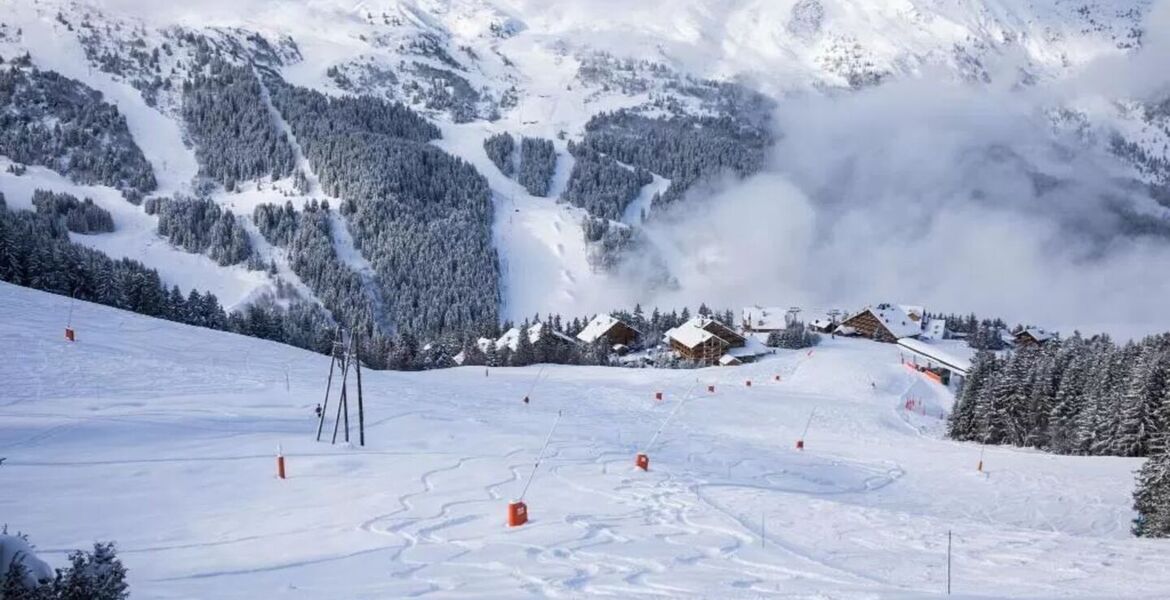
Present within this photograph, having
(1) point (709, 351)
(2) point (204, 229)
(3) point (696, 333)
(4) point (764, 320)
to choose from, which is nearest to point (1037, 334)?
(4) point (764, 320)

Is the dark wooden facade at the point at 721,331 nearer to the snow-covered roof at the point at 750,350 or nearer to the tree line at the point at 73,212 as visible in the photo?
the snow-covered roof at the point at 750,350

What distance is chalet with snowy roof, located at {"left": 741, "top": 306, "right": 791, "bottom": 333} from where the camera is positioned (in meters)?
123

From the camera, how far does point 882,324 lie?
383 ft

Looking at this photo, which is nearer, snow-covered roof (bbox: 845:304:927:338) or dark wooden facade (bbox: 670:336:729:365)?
dark wooden facade (bbox: 670:336:729:365)

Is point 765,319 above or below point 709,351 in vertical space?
above

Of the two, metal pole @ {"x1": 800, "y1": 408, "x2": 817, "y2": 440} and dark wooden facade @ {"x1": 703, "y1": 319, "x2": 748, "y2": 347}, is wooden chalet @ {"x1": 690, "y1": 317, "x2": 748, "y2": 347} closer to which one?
dark wooden facade @ {"x1": 703, "y1": 319, "x2": 748, "y2": 347}

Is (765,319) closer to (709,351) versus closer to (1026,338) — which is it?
(709,351)

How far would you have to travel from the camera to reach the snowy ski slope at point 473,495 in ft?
37.1

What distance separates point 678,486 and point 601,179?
573 ft

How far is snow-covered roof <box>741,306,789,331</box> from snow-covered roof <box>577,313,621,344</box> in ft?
93.4

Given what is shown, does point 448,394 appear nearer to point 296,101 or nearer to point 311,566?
point 311,566

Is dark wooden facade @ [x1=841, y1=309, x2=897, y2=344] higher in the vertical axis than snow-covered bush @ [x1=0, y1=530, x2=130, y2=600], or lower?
higher

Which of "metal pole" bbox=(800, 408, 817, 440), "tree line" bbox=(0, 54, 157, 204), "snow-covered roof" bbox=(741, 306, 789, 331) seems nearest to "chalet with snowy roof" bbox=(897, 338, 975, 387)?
"metal pole" bbox=(800, 408, 817, 440)

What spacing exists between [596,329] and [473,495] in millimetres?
86869
